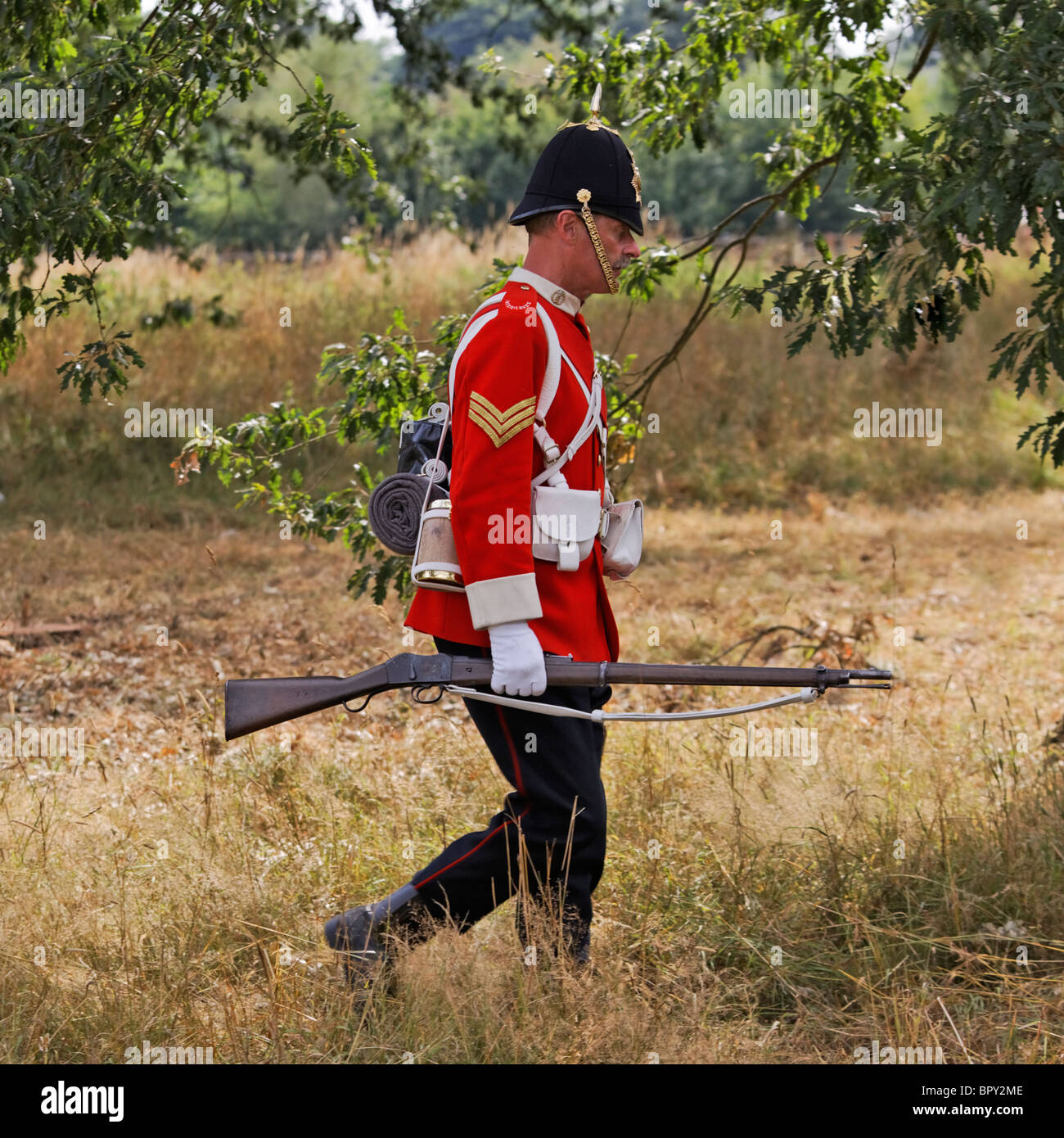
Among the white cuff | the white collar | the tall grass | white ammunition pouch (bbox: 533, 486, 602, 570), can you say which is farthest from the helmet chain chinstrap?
the tall grass

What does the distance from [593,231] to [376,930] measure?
1941 millimetres

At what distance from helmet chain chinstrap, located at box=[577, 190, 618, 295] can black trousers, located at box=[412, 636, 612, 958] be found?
106 cm

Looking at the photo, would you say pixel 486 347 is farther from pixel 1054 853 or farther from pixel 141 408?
pixel 141 408

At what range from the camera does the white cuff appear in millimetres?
2984

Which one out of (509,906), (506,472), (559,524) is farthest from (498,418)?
(509,906)

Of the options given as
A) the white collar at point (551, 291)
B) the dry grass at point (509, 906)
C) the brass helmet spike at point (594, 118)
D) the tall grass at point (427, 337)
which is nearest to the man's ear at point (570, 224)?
the white collar at point (551, 291)

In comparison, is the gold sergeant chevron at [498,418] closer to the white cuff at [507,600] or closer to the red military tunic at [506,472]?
the red military tunic at [506,472]

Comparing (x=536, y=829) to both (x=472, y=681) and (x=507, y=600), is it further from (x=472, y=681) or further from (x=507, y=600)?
(x=507, y=600)

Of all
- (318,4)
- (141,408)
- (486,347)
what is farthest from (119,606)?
(486,347)

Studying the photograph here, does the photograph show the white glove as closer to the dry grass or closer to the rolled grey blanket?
the rolled grey blanket

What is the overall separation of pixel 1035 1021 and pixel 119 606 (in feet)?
21.2

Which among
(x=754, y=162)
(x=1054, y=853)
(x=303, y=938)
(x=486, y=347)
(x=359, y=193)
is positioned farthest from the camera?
(x=359, y=193)

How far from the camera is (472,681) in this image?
3105 millimetres

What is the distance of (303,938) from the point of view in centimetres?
369
